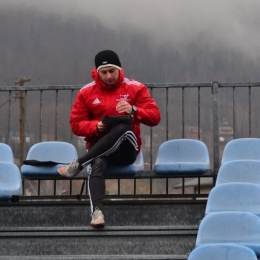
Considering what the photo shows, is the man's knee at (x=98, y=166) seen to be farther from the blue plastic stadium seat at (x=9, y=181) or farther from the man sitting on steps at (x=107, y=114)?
the blue plastic stadium seat at (x=9, y=181)

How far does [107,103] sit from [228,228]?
63.1 inches

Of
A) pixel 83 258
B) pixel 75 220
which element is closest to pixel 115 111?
pixel 75 220

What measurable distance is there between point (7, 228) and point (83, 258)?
767 millimetres

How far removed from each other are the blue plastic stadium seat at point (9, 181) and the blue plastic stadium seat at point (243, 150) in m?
1.56

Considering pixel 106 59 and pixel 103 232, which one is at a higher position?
pixel 106 59

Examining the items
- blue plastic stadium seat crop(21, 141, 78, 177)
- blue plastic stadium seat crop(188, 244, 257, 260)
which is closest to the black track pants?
blue plastic stadium seat crop(21, 141, 78, 177)

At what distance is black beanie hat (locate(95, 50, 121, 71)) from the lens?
20.4 ft

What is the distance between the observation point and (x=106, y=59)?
621 cm

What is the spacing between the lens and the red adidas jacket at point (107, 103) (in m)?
6.29

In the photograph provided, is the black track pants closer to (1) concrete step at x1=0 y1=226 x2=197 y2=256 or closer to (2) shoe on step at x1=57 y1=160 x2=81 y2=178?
(2) shoe on step at x1=57 y1=160 x2=81 y2=178

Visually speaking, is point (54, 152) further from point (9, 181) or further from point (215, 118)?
point (215, 118)

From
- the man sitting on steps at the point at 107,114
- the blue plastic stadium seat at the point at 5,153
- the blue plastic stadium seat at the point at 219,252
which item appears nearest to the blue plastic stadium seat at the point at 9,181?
the blue plastic stadium seat at the point at 5,153

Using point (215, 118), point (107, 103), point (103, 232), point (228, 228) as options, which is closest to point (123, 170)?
point (107, 103)

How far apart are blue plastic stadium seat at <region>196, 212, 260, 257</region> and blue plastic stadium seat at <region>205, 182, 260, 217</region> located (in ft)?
1.43
